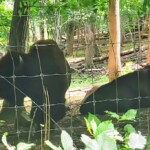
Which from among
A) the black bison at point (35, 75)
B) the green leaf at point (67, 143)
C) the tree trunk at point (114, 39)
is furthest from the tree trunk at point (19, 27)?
the green leaf at point (67, 143)

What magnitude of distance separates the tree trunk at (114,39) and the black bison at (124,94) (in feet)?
0.92

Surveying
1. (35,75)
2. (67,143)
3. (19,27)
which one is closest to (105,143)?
(67,143)

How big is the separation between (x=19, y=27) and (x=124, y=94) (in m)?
1.26

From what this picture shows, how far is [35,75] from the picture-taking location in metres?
3.41

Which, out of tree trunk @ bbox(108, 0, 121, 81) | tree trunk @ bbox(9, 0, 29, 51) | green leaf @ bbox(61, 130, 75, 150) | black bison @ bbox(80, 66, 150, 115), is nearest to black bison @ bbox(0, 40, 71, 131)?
tree trunk @ bbox(9, 0, 29, 51)

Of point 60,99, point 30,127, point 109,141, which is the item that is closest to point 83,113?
point 60,99

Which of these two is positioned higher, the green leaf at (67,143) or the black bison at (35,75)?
the green leaf at (67,143)

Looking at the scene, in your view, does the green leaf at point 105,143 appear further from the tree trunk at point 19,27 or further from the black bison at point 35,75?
the tree trunk at point 19,27

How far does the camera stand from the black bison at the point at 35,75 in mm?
3391

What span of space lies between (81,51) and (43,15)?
175 cm

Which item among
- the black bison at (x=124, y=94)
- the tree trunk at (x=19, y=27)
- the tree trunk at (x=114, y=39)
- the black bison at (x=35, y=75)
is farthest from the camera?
the tree trunk at (x=114, y=39)

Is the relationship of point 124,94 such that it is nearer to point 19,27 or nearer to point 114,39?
point 114,39

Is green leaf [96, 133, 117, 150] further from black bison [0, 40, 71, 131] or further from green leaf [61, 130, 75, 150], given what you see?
black bison [0, 40, 71, 131]

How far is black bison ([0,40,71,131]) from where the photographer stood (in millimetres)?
3391
